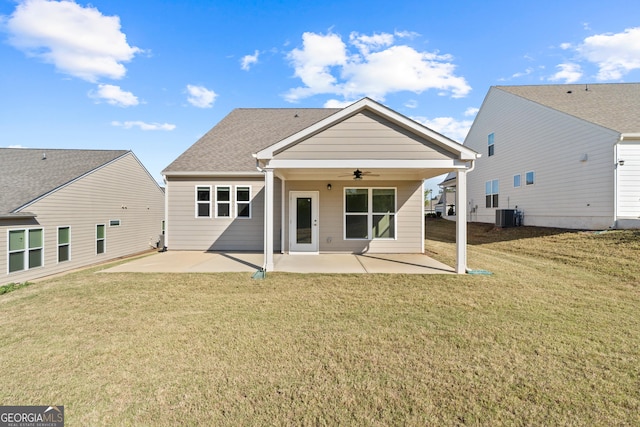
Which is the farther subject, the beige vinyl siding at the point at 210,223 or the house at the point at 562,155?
the beige vinyl siding at the point at 210,223

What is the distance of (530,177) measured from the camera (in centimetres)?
1469

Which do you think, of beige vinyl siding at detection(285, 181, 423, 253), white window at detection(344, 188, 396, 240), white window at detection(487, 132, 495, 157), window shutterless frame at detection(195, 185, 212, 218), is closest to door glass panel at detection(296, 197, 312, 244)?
beige vinyl siding at detection(285, 181, 423, 253)

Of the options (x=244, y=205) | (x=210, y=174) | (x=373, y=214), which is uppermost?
(x=210, y=174)

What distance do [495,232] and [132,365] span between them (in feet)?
53.2

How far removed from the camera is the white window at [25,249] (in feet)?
35.1

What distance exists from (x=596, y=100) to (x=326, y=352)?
18.5m

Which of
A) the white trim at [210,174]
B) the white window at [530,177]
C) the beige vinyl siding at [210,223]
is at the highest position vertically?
the white window at [530,177]

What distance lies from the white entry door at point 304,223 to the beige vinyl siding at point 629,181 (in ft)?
37.7

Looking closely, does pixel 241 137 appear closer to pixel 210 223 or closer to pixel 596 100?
pixel 210 223

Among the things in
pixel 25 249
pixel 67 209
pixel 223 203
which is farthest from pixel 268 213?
pixel 67 209

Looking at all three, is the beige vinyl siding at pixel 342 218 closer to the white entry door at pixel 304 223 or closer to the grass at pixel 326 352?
the white entry door at pixel 304 223

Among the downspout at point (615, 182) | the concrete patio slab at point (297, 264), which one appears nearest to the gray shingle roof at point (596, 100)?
the downspout at point (615, 182)

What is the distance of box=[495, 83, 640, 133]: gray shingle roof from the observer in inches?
439

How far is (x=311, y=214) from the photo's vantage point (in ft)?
32.6
